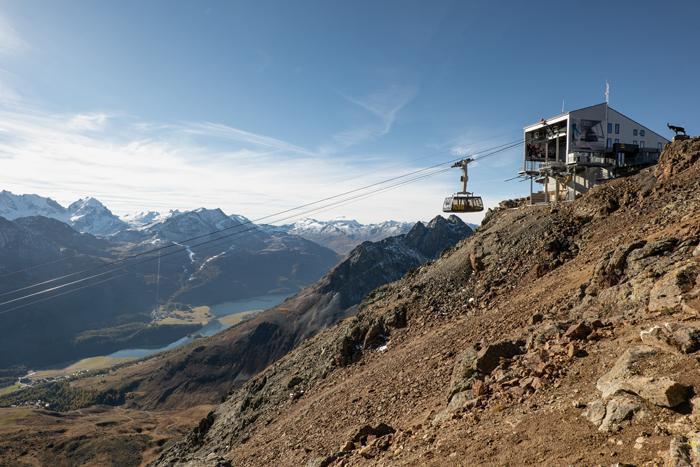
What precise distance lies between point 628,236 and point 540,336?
446 inches

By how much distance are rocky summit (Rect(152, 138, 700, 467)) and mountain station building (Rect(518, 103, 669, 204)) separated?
6987 mm

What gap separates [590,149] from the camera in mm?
32250

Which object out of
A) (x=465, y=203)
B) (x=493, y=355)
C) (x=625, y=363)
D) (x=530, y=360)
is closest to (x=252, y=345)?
(x=465, y=203)

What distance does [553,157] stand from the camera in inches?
1474

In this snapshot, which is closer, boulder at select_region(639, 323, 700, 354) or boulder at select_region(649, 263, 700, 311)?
boulder at select_region(639, 323, 700, 354)

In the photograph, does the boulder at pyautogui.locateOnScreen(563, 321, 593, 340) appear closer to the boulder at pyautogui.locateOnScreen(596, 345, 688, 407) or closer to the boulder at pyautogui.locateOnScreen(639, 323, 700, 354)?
the boulder at pyautogui.locateOnScreen(639, 323, 700, 354)

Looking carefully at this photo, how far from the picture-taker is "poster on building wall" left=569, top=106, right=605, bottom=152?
32031 millimetres

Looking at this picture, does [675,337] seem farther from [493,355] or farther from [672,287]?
[493,355]

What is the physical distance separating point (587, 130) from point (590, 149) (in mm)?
1926

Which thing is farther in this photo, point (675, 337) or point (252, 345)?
point (252, 345)

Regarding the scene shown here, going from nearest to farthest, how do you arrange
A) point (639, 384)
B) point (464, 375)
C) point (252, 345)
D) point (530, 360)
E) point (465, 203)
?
1. point (639, 384)
2. point (530, 360)
3. point (464, 375)
4. point (465, 203)
5. point (252, 345)

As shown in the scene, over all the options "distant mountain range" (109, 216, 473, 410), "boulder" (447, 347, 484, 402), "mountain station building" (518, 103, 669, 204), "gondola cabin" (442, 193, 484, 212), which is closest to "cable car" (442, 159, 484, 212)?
"gondola cabin" (442, 193, 484, 212)

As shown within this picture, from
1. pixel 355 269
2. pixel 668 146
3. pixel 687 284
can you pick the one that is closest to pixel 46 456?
pixel 687 284

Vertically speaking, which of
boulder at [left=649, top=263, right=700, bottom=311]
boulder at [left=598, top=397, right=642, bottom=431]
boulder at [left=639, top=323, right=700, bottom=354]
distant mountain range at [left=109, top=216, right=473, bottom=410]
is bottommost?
distant mountain range at [left=109, top=216, right=473, bottom=410]
